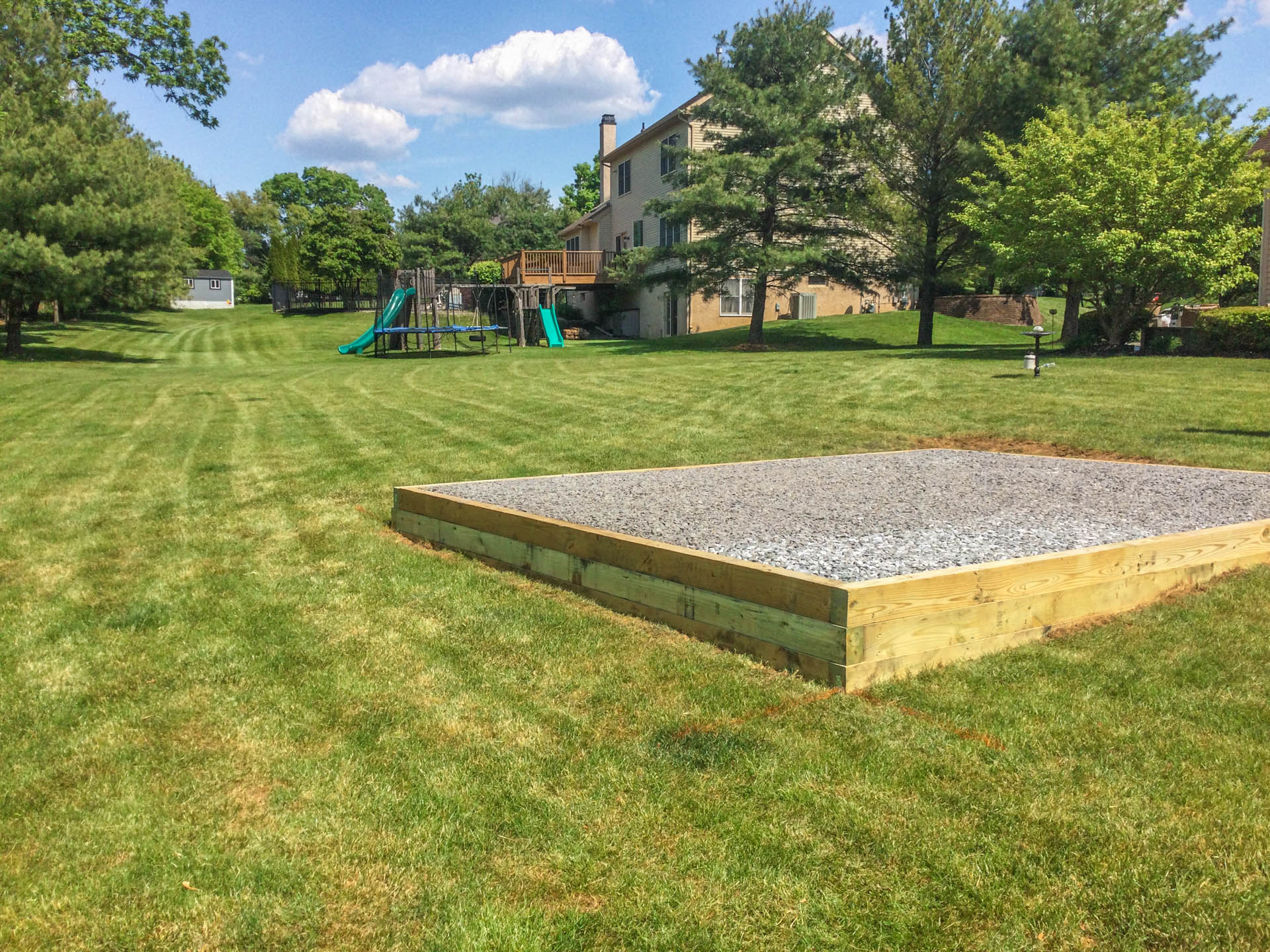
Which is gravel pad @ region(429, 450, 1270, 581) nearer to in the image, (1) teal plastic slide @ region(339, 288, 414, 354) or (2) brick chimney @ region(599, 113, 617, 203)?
(1) teal plastic slide @ region(339, 288, 414, 354)

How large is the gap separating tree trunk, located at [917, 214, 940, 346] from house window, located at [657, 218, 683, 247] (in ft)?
31.3

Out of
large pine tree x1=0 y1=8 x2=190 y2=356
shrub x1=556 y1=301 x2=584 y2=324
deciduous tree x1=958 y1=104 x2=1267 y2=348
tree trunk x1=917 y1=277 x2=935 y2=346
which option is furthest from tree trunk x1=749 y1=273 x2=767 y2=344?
large pine tree x1=0 y1=8 x2=190 y2=356

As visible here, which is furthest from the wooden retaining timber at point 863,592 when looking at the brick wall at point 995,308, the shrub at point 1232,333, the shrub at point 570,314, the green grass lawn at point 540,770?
the shrub at point 570,314

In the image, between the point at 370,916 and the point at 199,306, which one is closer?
the point at 370,916

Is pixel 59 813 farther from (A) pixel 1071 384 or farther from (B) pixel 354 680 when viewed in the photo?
(A) pixel 1071 384

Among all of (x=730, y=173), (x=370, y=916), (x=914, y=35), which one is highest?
(x=914, y=35)

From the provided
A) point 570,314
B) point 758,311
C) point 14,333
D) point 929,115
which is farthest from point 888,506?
point 570,314

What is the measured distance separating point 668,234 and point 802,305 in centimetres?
581

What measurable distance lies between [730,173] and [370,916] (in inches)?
977

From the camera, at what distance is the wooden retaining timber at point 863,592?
393 centimetres

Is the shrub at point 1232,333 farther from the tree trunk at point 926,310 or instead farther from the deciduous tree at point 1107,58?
the tree trunk at point 926,310

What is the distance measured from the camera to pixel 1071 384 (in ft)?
47.4

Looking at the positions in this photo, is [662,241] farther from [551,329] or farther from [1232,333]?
[1232,333]

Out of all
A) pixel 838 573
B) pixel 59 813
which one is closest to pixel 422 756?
pixel 59 813
